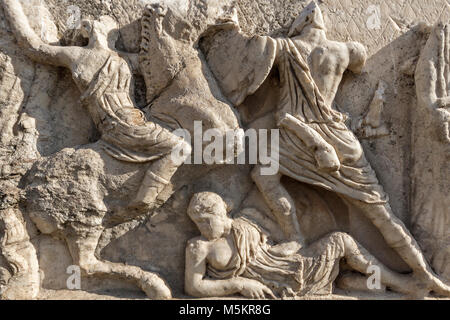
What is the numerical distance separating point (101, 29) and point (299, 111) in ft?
5.21

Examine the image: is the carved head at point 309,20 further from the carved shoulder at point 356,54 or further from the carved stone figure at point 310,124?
the carved shoulder at point 356,54

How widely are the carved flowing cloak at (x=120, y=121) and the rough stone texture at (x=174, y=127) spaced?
0.30 ft

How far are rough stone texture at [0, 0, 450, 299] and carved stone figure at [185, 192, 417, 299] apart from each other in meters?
0.14

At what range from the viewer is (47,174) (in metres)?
3.32

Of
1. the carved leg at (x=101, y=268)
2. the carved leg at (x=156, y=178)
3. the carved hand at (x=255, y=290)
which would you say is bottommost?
the carved hand at (x=255, y=290)

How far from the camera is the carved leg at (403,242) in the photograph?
341 cm

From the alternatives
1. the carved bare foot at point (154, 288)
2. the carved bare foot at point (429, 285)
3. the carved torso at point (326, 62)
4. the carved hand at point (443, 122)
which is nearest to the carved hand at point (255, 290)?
the carved bare foot at point (154, 288)

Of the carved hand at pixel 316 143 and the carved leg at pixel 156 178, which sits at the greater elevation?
the carved hand at pixel 316 143

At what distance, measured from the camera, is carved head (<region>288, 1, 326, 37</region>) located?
357cm

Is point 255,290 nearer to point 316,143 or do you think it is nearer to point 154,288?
point 154,288

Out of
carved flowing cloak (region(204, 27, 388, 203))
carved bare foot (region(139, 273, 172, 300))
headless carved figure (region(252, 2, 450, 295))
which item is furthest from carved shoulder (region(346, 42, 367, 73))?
carved bare foot (region(139, 273, 172, 300))

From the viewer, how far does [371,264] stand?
135 inches

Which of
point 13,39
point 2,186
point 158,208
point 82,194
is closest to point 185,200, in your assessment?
point 158,208

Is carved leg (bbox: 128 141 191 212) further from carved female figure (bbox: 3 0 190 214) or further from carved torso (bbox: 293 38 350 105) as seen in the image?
carved torso (bbox: 293 38 350 105)
